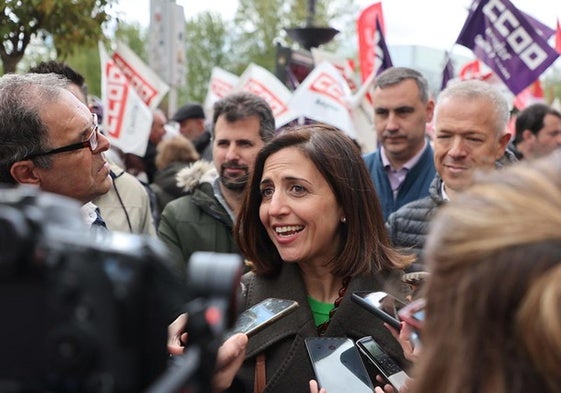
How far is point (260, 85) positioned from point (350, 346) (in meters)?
6.31

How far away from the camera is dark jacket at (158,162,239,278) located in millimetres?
4910

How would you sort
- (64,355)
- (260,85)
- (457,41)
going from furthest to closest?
1. (260,85)
2. (457,41)
3. (64,355)

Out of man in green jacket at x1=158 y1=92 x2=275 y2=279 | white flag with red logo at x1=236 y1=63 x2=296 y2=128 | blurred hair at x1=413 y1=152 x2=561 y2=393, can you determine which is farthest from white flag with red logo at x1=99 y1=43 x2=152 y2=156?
blurred hair at x1=413 y1=152 x2=561 y2=393

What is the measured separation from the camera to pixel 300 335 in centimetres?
311

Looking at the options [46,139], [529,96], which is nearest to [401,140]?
[46,139]

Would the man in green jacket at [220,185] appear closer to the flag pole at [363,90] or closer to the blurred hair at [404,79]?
the blurred hair at [404,79]

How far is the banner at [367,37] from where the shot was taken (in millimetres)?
8914

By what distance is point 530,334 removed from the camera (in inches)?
51.2

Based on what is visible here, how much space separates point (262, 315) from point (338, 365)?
1.00ft

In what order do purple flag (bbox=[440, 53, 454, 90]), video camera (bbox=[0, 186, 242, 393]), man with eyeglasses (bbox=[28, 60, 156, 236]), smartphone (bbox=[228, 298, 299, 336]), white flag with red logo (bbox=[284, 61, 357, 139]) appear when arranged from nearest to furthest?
1. video camera (bbox=[0, 186, 242, 393])
2. smartphone (bbox=[228, 298, 299, 336])
3. man with eyeglasses (bbox=[28, 60, 156, 236])
4. white flag with red logo (bbox=[284, 61, 357, 139])
5. purple flag (bbox=[440, 53, 454, 90])

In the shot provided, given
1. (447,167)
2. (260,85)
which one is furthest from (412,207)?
(260,85)

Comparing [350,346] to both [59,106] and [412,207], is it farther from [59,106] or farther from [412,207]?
[412,207]

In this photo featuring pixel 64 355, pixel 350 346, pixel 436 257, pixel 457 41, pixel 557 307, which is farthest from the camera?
pixel 457 41

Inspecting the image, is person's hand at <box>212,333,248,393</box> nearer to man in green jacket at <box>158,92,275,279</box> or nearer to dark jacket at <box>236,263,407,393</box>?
dark jacket at <box>236,263,407,393</box>
